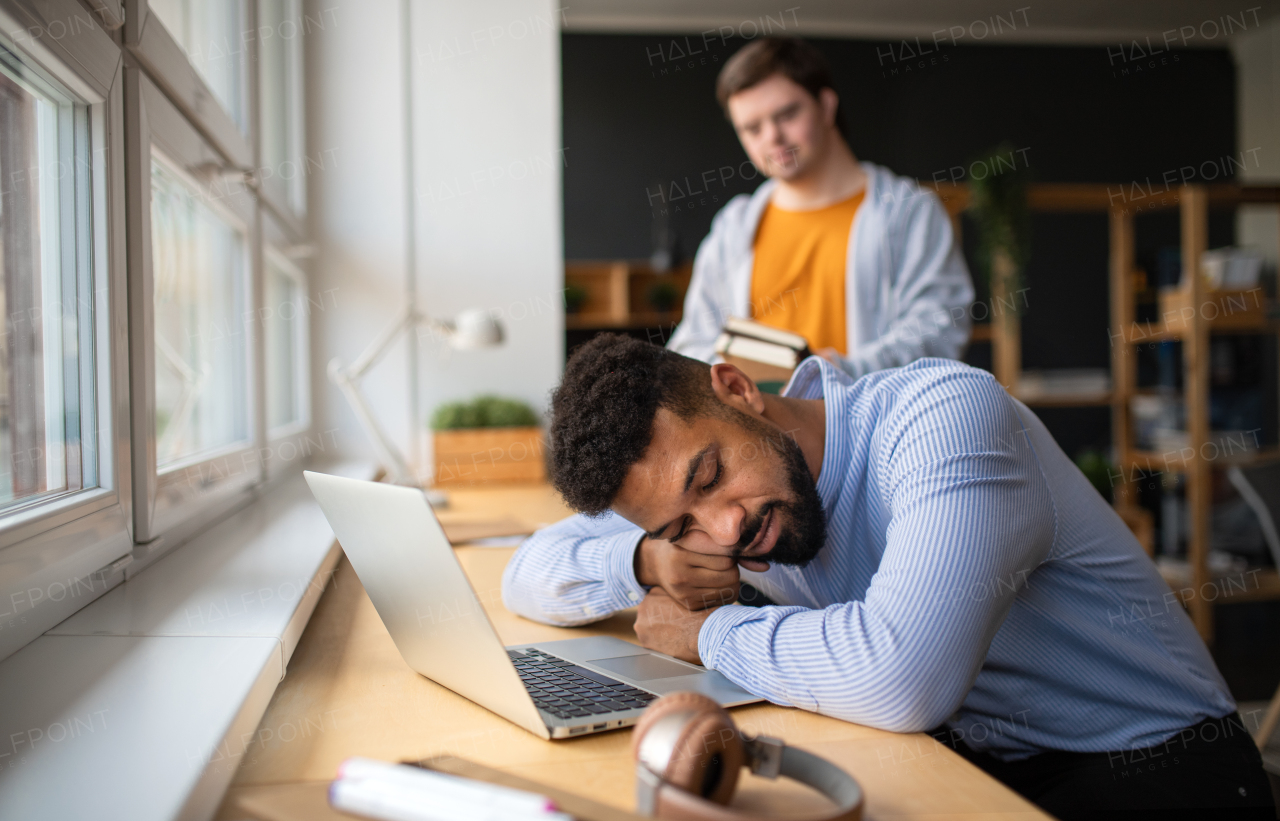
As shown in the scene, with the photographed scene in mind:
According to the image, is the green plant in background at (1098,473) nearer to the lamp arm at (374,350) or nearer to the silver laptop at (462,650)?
the lamp arm at (374,350)

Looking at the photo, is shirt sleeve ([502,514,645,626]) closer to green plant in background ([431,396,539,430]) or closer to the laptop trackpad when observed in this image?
the laptop trackpad

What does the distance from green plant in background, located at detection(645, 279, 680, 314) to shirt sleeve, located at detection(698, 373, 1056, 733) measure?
4247mm

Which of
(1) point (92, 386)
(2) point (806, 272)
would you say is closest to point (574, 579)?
(1) point (92, 386)

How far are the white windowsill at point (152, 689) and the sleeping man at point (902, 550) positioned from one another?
38cm

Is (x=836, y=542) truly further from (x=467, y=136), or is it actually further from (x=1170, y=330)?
(x=1170, y=330)

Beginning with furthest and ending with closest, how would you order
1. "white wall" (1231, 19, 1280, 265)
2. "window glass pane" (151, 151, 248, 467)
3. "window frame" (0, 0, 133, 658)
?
"white wall" (1231, 19, 1280, 265), "window glass pane" (151, 151, 248, 467), "window frame" (0, 0, 133, 658)

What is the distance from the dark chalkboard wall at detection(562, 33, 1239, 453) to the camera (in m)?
5.59

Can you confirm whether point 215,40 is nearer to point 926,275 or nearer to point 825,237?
point 825,237

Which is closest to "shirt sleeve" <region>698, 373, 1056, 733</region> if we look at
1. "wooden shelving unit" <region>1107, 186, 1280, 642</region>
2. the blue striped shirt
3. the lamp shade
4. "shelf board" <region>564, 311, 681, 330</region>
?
the blue striped shirt

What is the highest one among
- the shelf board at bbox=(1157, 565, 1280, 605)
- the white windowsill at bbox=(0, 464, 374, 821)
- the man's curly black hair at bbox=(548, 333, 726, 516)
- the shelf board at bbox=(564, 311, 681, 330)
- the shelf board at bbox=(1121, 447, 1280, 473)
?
the shelf board at bbox=(564, 311, 681, 330)

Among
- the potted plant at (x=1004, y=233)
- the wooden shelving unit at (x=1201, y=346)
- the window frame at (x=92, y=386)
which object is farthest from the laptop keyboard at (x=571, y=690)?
the potted plant at (x=1004, y=233)

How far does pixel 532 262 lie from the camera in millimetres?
3262

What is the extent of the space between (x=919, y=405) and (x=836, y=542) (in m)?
0.22

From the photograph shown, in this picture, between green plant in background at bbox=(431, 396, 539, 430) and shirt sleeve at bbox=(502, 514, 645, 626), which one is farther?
green plant in background at bbox=(431, 396, 539, 430)
